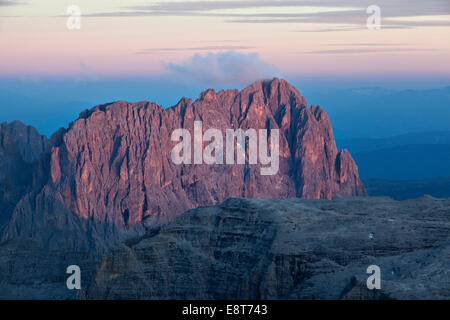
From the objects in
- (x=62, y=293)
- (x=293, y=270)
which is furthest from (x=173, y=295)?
(x=62, y=293)

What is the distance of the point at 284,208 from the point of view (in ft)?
500

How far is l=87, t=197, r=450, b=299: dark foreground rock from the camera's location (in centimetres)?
13662

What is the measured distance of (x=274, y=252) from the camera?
139375 millimetres

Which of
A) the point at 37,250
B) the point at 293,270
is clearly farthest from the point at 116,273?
the point at 37,250

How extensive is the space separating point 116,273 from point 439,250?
134 feet

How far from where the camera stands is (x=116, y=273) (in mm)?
144000

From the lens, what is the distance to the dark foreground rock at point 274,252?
137 metres

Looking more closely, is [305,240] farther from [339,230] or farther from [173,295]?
[173,295]
